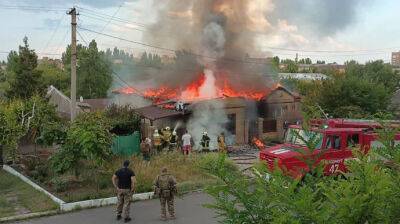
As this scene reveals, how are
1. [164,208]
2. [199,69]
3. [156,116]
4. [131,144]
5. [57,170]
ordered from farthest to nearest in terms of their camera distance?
[199,69]
[156,116]
[131,144]
[57,170]
[164,208]

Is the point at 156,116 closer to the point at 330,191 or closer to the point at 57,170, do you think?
the point at 57,170

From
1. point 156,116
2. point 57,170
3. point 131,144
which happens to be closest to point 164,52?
point 156,116

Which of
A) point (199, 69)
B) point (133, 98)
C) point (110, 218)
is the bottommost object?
point (110, 218)

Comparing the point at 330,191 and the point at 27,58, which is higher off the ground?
the point at 27,58

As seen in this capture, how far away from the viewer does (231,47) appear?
31547mm

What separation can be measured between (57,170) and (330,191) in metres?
12.3

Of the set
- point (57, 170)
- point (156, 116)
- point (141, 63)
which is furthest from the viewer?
point (141, 63)

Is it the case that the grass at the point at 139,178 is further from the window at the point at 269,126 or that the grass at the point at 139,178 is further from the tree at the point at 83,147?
the window at the point at 269,126

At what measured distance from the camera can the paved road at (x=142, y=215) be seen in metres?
11.6

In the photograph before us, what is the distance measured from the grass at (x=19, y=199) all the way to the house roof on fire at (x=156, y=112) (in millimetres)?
8119

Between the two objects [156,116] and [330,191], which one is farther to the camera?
[156,116]

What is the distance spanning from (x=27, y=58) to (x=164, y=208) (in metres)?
28.1

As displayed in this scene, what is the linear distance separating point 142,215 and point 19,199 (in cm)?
414

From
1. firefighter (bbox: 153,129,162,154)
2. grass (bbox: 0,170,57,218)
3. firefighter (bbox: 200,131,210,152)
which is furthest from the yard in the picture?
firefighter (bbox: 200,131,210,152)
